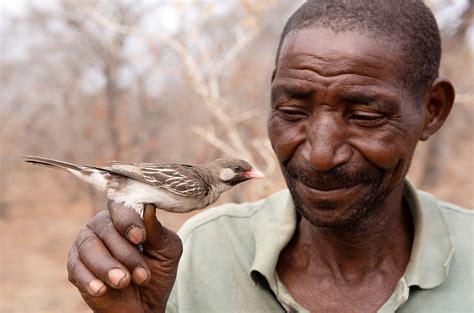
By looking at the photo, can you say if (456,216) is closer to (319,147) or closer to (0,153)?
(319,147)

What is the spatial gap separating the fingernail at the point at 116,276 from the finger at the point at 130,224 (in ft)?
0.42

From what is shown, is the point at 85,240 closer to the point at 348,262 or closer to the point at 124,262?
the point at 124,262

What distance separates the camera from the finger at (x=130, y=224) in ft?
7.78

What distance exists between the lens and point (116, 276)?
2.30 metres

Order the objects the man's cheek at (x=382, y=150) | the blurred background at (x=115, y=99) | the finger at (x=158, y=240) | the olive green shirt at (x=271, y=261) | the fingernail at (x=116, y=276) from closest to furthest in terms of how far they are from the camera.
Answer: the fingernail at (x=116, y=276), the finger at (x=158, y=240), the man's cheek at (x=382, y=150), the olive green shirt at (x=271, y=261), the blurred background at (x=115, y=99)

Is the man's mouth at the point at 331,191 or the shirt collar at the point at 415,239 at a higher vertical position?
the man's mouth at the point at 331,191

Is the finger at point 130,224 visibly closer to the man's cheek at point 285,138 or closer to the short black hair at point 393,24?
the man's cheek at point 285,138

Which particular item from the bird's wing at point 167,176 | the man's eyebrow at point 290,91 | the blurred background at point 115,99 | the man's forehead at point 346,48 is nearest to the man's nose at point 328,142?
the man's eyebrow at point 290,91

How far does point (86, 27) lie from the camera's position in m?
11.0

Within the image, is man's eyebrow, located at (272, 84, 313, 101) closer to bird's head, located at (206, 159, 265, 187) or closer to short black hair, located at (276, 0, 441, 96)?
short black hair, located at (276, 0, 441, 96)

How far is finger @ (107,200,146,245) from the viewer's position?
237 cm

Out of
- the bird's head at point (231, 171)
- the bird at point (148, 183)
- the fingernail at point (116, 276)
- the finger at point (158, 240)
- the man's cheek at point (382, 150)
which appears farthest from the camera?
the bird's head at point (231, 171)

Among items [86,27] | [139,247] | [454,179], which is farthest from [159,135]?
[454,179]

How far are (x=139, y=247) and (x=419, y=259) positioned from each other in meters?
1.38
